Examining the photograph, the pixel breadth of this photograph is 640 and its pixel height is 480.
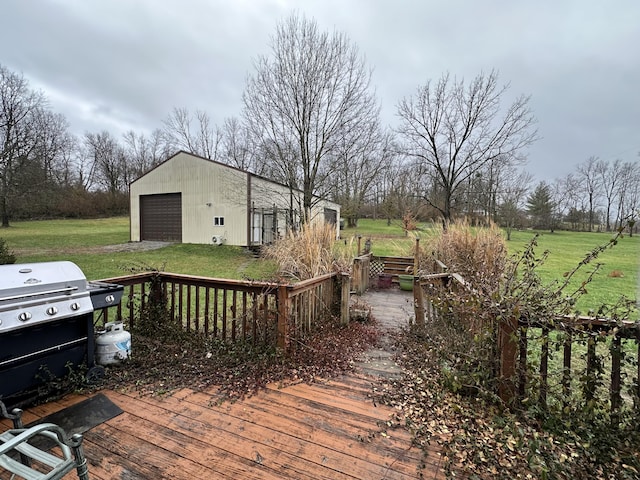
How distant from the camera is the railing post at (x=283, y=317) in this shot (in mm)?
2998

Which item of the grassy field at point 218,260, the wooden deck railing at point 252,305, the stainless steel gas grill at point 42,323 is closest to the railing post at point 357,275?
the grassy field at point 218,260

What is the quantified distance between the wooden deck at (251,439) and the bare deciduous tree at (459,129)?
1217 cm

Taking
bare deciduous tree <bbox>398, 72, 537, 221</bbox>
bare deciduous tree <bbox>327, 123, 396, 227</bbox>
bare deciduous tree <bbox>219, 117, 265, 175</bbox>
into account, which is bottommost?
bare deciduous tree <bbox>327, 123, 396, 227</bbox>

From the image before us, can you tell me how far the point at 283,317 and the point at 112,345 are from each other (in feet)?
5.11

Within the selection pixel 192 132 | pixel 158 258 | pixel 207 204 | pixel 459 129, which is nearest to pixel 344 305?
pixel 158 258

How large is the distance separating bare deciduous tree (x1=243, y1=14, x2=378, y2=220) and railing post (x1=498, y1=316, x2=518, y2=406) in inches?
323

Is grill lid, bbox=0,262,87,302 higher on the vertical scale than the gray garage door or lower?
lower

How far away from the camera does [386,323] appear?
4.78m

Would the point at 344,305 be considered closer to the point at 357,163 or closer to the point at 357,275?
the point at 357,275

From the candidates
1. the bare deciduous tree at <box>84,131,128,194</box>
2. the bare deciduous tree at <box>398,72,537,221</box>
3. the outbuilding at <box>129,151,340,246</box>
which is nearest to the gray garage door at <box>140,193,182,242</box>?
the outbuilding at <box>129,151,340,246</box>

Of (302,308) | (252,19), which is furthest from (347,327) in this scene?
(252,19)

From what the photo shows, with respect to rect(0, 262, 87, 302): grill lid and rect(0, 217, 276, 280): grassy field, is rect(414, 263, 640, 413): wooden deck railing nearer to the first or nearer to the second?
rect(0, 262, 87, 302): grill lid

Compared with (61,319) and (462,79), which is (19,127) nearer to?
(61,319)

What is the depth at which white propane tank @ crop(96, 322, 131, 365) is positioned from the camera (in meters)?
2.70
